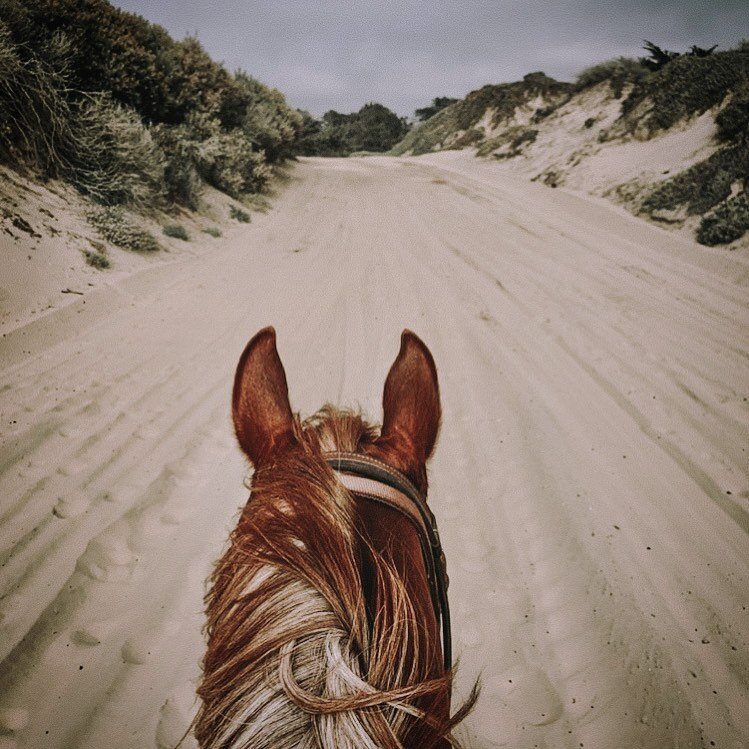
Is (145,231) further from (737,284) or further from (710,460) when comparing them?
(737,284)

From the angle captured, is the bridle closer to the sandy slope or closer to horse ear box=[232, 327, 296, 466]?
horse ear box=[232, 327, 296, 466]

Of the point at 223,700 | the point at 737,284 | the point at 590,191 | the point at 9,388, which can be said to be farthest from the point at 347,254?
the point at 590,191

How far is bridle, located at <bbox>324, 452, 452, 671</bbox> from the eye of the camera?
910mm

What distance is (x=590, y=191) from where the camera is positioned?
8.70 metres

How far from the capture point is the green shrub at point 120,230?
427cm

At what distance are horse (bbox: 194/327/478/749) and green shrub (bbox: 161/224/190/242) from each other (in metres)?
5.28

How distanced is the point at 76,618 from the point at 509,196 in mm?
10645

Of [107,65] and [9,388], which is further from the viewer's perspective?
[107,65]

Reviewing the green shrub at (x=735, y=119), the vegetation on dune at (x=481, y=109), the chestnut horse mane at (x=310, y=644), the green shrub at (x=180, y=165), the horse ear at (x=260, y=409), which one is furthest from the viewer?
the vegetation on dune at (x=481, y=109)

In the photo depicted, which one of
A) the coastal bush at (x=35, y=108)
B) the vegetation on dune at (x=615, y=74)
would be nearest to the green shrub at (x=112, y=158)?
the coastal bush at (x=35, y=108)

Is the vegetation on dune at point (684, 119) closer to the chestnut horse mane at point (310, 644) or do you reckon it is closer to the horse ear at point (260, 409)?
the horse ear at point (260, 409)

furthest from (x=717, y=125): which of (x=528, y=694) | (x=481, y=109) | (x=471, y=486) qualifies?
(x=481, y=109)

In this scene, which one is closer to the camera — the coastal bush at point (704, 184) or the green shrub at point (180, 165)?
the green shrub at point (180, 165)

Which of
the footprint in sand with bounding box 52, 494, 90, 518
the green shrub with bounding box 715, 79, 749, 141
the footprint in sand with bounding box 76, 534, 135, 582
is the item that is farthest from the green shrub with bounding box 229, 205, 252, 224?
the green shrub with bounding box 715, 79, 749, 141
